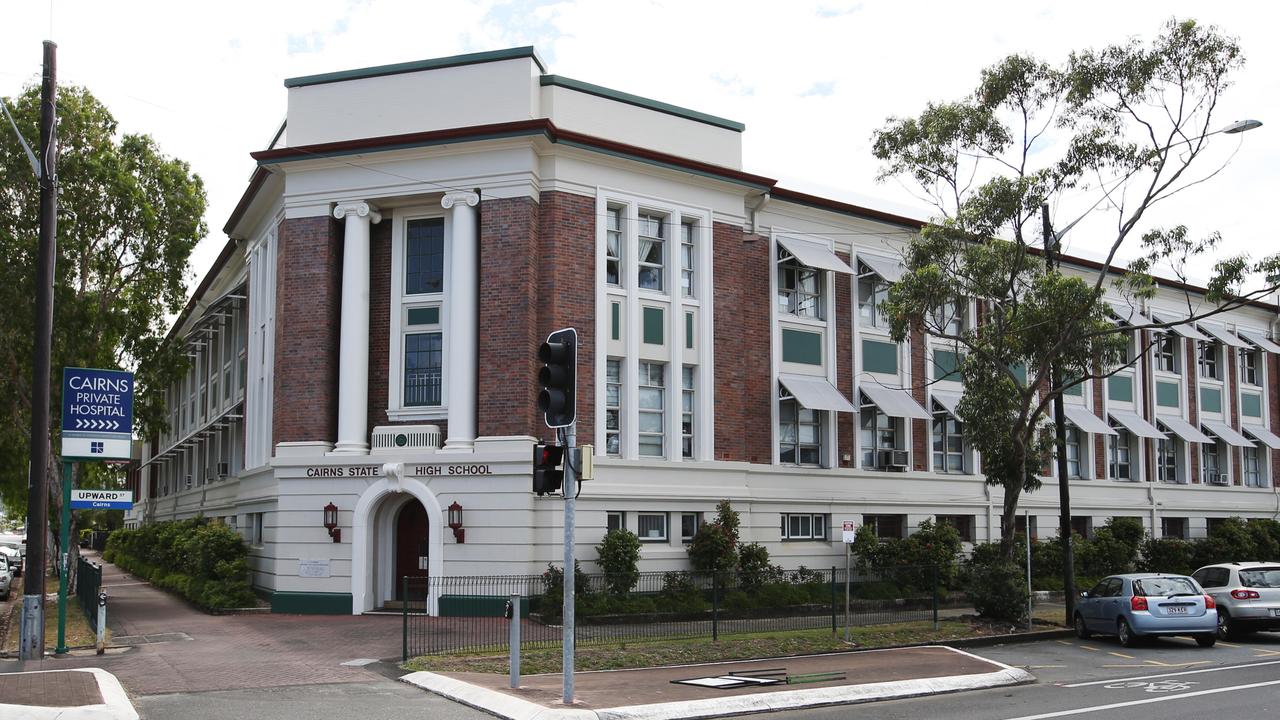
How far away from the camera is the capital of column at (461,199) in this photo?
25594 millimetres

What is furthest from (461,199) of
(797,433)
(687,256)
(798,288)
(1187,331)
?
(1187,331)

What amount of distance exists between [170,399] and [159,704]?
40909mm

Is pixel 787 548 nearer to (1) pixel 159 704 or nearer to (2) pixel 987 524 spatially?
(2) pixel 987 524

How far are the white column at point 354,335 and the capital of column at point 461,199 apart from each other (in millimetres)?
1898

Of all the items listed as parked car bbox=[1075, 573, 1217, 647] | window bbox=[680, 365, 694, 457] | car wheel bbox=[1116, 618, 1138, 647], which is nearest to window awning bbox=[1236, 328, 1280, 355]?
parked car bbox=[1075, 573, 1217, 647]

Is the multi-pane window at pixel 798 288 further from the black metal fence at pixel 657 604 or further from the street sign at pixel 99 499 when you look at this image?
the street sign at pixel 99 499

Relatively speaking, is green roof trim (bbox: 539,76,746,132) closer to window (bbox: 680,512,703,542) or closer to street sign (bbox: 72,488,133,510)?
window (bbox: 680,512,703,542)

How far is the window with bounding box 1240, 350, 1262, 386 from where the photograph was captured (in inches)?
1746

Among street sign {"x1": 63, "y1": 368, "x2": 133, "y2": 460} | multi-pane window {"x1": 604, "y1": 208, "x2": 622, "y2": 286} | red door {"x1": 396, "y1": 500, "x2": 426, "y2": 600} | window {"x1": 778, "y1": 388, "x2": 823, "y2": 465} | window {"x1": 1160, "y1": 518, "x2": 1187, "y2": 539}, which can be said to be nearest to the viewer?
street sign {"x1": 63, "y1": 368, "x2": 133, "y2": 460}

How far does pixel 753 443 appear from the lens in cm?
2881

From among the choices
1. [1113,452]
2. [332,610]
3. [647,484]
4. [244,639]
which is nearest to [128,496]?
[244,639]

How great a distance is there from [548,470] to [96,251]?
23.1 meters

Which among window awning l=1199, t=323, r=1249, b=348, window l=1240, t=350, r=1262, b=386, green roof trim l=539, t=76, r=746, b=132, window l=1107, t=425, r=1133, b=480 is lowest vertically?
window l=1107, t=425, r=1133, b=480

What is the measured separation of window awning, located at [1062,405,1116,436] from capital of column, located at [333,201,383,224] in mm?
22277
